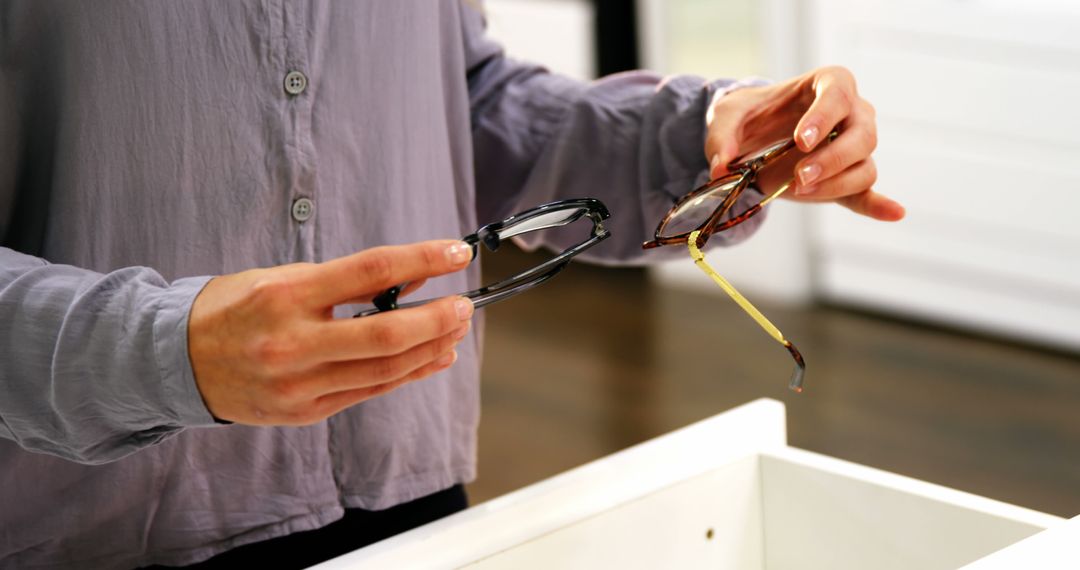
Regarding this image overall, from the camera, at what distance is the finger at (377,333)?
605 mm

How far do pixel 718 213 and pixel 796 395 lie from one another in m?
1.86

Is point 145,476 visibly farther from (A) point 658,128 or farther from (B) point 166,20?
(A) point 658,128

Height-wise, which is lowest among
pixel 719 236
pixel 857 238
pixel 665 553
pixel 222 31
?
A: pixel 857 238

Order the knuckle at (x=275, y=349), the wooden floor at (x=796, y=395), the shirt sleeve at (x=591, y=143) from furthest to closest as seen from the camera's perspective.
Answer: the wooden floor at (x=796, y=395) < the shirt sleeve at (x=591, y=143) < the knuckle at (x=275, y=349)

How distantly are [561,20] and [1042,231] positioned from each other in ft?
4.95

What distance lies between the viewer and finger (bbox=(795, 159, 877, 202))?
35.0 inches

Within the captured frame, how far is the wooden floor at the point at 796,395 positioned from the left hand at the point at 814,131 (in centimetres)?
139

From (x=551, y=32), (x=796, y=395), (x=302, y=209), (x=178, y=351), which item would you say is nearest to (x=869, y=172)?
(x=302, y=209)

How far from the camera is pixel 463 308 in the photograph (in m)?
0.64

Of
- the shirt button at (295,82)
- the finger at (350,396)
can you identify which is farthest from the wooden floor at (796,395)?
the finger at (350,396)

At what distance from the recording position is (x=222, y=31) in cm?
83

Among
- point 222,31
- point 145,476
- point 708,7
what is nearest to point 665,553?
point 145,476

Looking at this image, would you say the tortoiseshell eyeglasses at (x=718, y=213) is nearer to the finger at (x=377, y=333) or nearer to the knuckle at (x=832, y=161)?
the knuckle at (x=832, y=161)

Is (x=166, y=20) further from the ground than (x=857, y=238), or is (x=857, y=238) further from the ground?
(x=166, y=20)
